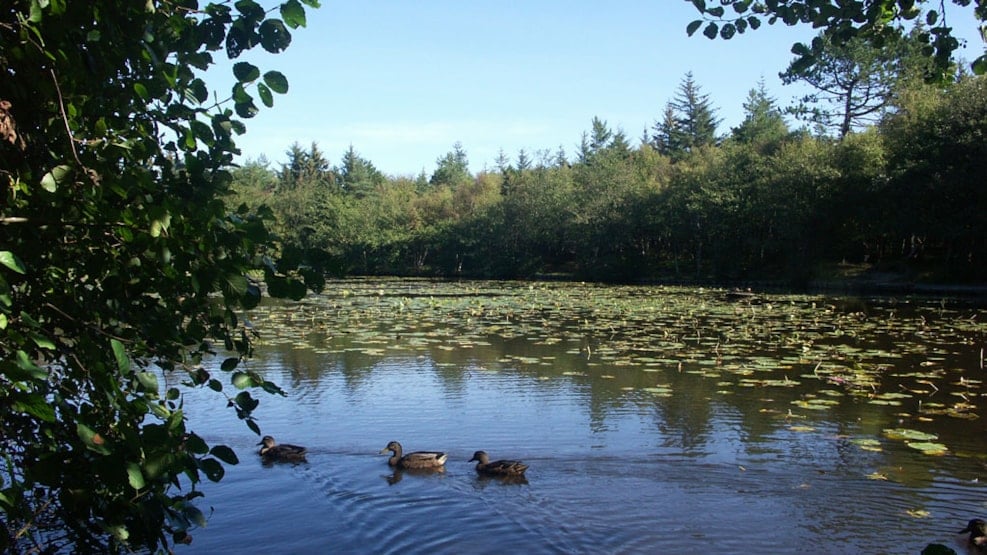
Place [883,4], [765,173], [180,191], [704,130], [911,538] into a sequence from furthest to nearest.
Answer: [704,130] < [765,173] < [911,538] < [883,4] < [180,191]

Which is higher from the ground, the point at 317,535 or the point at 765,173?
the point at 765,173

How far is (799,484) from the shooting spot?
6617mm

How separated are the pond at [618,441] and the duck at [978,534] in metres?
0.18

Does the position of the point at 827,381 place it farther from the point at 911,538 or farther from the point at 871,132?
the point at 871,132

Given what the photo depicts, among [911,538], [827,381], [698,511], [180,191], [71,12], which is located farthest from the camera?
[827,381]

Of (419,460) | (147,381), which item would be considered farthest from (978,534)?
(147,381)

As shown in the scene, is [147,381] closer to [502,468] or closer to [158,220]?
[158,220]

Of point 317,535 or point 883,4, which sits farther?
point 317,535

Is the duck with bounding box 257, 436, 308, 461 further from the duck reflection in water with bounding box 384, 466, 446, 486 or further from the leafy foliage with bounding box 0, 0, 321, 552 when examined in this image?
the leafy foliage with bounding box 0, 0, 321, 552

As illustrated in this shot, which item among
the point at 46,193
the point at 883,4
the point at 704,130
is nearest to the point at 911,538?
the point at 883,4

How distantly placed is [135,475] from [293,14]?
1455 millimetres

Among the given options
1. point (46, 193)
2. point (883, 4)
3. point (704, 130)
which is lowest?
point (46, 193)

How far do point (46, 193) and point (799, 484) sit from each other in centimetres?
628

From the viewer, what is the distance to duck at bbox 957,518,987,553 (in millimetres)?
5215
